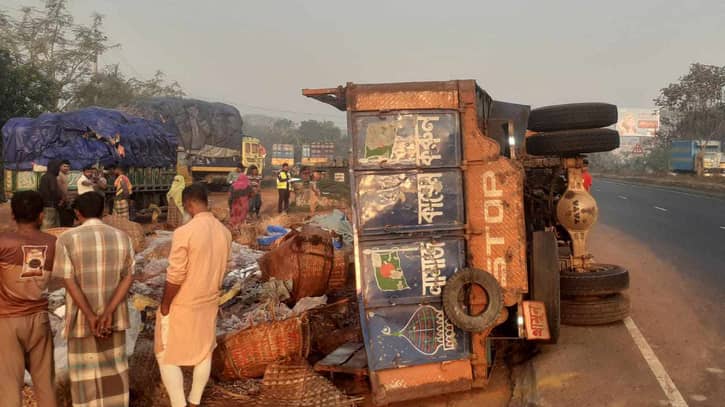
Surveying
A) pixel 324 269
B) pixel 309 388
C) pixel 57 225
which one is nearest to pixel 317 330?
pixel 324 269

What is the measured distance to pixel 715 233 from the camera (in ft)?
43.7

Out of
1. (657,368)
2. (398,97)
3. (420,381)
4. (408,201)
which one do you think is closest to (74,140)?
(398,97)

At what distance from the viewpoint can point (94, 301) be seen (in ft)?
13.5

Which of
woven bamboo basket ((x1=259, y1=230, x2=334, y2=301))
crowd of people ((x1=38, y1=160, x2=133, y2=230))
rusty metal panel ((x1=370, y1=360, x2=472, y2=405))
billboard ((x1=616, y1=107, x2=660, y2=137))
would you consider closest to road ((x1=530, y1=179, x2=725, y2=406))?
rusty metal panel ((x1=370, y1=360, x2=472, y2=405))

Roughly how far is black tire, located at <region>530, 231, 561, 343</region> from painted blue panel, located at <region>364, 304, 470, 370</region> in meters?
0.87

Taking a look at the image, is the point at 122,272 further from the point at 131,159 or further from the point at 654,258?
the point at 131,159

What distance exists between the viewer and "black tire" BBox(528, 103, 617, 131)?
20.0 ft

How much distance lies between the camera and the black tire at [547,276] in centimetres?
505

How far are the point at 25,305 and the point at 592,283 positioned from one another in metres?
4.99

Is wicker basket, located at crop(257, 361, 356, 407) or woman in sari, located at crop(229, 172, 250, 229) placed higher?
woman in sari, located at crop(229, 172, 250, 229)

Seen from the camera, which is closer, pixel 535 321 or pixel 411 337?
pixel 411 337

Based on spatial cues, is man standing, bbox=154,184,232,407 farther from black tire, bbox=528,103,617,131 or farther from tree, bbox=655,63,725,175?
tree, bbox=655,63,725,175

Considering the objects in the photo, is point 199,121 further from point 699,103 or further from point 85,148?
point 699,103

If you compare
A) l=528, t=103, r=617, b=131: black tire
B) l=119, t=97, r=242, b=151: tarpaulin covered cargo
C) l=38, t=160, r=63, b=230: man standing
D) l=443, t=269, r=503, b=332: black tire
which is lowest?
l=443, t=269, r=503, b=332: black tire
